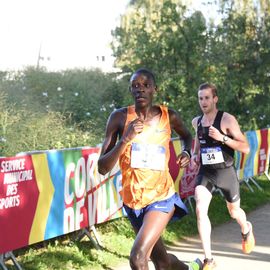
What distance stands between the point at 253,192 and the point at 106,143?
7969 millimetres

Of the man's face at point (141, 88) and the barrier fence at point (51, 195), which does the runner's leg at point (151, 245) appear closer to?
the man's face at point (141, 88)

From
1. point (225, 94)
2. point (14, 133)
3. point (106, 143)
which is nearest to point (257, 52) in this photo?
point (225, 94)

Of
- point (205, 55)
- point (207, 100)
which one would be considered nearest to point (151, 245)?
point (207, 100)

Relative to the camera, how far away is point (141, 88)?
440cm

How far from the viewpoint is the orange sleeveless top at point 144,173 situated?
446cm

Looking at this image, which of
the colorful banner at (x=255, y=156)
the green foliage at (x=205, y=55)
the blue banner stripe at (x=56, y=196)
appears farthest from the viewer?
the green foliage at (x=205, y=55)

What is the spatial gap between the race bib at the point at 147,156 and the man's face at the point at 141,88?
0.32m

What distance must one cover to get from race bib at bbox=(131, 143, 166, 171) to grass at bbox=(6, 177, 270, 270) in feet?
7.18

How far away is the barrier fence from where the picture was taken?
5.36 m

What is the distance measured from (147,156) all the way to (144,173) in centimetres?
15

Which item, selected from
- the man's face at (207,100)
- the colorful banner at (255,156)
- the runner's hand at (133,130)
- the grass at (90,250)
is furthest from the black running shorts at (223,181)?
the colorful banner at (255,156)

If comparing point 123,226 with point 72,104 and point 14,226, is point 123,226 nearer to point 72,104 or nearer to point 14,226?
point 14,226

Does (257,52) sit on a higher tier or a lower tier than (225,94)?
higher

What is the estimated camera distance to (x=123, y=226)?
311 inches
